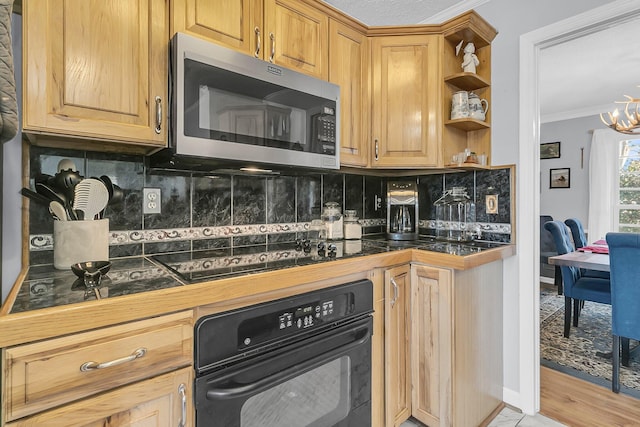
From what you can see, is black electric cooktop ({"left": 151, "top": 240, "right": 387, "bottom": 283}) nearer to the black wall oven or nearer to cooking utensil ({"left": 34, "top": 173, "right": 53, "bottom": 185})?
the black wall oven

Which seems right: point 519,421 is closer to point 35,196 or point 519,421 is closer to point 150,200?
point 150,200

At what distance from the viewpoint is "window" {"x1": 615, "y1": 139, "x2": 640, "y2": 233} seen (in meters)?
4.56

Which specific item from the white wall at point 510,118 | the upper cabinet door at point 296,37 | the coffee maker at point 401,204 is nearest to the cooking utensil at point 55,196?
the upper cabinet door at point 296,37

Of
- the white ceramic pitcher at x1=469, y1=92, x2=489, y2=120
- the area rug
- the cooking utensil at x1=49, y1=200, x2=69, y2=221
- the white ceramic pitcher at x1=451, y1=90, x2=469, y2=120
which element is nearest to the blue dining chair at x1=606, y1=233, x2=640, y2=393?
the area rug

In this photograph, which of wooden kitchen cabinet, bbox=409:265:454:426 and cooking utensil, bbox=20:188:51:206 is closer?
cooking utensil, bbox=20:188:51:206

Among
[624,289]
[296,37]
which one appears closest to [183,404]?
[296,37]

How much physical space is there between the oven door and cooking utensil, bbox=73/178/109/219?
697 mm

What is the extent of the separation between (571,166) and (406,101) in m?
4.73

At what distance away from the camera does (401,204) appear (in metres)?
2.14

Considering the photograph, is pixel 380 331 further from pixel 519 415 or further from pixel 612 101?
pixel 612 101

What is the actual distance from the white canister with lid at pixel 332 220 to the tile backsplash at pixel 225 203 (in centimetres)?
7

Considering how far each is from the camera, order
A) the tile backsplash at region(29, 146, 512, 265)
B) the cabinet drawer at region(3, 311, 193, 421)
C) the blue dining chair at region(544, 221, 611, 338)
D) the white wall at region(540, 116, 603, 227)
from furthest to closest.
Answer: the white wall at region(540, 116, 603, 227) → the blue dining chair at region(544, 221, 611, 338) → the tile backsplash at region(29, 146, 512, 265) → the cabinet drawer at region(3, 311, 193, 421)

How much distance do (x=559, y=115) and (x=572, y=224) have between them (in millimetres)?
2346

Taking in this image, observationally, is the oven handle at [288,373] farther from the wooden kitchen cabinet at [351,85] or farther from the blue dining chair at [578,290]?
the blue dining chair at [578,290]
